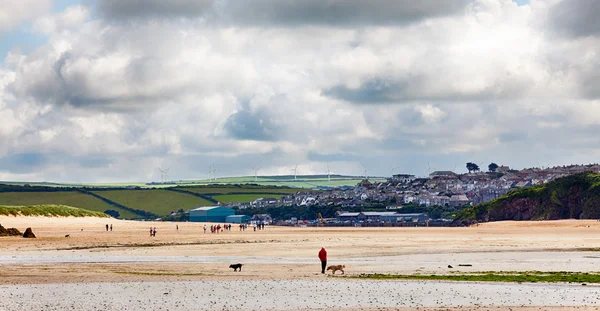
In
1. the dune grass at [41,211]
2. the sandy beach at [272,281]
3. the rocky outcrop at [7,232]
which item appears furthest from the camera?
the dune grass at [41,211]

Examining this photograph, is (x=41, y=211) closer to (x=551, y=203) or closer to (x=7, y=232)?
(x=7, y=232)

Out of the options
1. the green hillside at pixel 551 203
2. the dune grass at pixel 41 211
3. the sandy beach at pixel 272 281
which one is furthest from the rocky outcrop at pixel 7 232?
the green hillside at pixel 551 203

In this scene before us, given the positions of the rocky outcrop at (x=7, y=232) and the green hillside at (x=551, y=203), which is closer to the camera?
the rocky outcrop at (x=7, y=232)

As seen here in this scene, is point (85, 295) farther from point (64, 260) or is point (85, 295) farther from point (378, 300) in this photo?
point (64, 260)

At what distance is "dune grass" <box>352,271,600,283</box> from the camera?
110ft

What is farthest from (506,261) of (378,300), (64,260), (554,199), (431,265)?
(554,199)

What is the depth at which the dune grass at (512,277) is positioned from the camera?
33594mm

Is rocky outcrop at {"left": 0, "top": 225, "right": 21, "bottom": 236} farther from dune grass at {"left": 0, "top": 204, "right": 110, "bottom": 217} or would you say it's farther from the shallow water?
the shallow water

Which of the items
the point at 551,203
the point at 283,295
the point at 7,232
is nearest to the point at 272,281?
the point at 283,295

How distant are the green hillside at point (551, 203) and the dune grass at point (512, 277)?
353ft

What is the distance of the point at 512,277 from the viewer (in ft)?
115

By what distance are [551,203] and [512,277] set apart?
122 m

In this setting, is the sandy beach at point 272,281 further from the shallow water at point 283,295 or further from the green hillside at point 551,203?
the green hillside at point 551,203

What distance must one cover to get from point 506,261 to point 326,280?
15.3 metres
